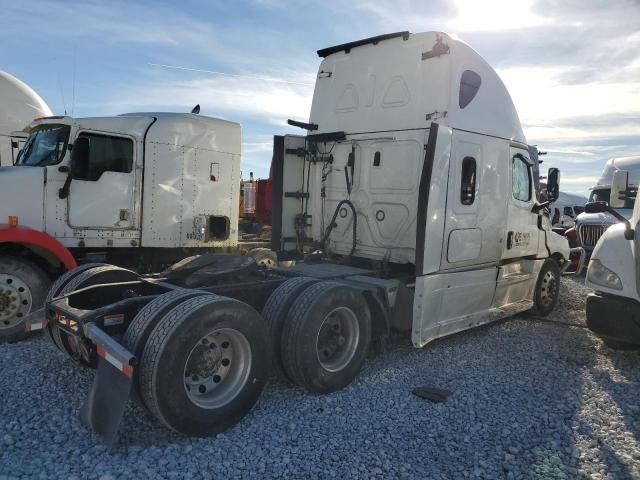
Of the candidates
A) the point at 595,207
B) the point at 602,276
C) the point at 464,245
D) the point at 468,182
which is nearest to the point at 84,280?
the point at 464,245

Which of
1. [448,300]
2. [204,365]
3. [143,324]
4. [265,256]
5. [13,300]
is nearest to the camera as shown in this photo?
[143,324]

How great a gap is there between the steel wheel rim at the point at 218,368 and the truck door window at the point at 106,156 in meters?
4.29

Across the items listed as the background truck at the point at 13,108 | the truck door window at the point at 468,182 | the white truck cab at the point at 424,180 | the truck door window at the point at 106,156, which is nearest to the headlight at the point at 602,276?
the white truck cab at the point at 424,180

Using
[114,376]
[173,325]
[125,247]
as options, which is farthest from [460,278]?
[125,247]

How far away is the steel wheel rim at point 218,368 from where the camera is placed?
373 centimetres

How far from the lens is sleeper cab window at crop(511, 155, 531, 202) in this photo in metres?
6.84

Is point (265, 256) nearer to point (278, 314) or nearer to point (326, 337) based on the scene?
point (326, 337)

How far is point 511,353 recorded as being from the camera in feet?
19.0

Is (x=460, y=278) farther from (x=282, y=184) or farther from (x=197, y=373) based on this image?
(x=197, y=373)

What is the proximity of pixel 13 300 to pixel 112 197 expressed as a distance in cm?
196

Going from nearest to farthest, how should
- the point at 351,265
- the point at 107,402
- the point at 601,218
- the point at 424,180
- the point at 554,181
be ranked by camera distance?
the point at 107,402
the point at 424,180
the point at 351,265
the point at 554,181
the point at 601,218

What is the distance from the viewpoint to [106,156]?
7129 millimetres

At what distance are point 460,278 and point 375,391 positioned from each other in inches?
76.7

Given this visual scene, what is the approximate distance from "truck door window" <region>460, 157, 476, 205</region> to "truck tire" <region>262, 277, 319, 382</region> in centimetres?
244
